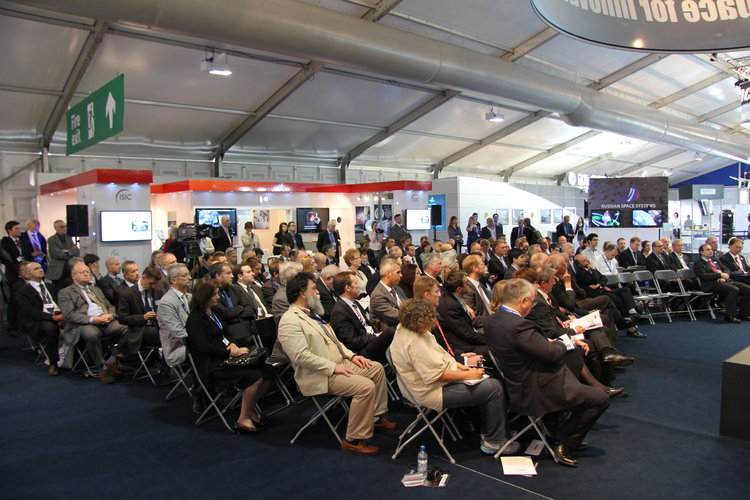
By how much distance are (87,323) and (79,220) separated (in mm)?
4926

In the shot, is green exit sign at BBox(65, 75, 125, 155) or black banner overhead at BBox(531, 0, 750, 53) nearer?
black banner overhead at BBox(531, 0, 750, 53)

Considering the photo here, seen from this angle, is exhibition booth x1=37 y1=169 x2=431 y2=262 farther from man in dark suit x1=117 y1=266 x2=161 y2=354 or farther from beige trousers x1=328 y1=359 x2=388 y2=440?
beige trousers x1=328 y1=359 x2=388 y2=440

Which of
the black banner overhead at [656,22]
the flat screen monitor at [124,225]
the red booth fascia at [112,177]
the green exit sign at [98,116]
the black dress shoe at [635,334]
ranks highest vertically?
the green exit sign at [98,116]

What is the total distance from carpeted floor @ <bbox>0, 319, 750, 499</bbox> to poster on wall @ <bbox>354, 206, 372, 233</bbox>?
10357 millimetres

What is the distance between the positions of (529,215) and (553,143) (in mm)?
3245

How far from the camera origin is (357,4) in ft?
31.9

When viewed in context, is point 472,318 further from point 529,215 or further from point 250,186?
point 529,215

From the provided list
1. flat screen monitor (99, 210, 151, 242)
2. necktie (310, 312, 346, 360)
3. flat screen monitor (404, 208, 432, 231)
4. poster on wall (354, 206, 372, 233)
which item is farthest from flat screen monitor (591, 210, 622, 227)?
necktie (310, 312, 346, 360)

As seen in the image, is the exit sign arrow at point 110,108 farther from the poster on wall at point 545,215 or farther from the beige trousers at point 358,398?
the poster on wall at point 545,215

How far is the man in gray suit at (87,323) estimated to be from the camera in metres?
5.38

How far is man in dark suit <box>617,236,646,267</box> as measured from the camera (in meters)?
9.42

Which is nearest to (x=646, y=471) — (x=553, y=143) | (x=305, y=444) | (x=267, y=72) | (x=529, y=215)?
(x=305, y=444)

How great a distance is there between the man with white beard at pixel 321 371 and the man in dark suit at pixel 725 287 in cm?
678

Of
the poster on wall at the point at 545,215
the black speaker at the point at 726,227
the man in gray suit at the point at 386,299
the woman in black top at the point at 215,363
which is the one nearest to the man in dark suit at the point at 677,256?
the man in gray suit at the point at 386,299
